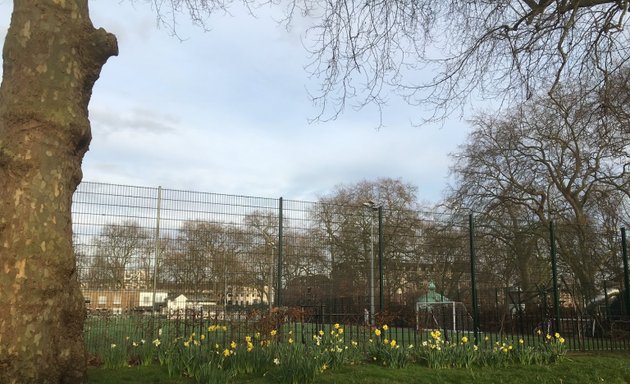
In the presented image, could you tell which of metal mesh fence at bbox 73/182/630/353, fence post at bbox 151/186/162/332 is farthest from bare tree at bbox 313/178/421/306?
fence post at bbox 151/186/162/332

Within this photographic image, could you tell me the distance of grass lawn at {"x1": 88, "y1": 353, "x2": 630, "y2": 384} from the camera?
6633 millimetres

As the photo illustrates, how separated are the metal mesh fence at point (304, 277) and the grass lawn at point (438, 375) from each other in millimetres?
1285

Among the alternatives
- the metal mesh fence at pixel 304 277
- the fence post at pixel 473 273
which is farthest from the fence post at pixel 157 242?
the fence post at pixel 473 273

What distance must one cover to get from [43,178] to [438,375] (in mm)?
5369

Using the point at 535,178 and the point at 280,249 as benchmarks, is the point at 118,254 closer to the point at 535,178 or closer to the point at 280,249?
the point at 280,249

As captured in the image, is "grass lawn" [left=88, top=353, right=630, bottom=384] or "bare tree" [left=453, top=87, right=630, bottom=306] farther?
"bare tree" [left=453, top=87, right=630, bottom=306]

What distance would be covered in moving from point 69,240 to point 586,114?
8.89m

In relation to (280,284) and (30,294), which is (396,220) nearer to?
(280,284)

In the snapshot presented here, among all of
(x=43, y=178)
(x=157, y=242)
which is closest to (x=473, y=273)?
(x=157, y=242)

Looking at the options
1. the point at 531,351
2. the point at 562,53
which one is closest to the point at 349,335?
the point at 531,351

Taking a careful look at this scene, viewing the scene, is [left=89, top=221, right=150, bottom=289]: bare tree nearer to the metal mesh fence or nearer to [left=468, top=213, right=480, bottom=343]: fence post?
the metal mesh fence

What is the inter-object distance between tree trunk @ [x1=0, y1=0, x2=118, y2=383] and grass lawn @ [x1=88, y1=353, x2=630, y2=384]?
6.57 feet

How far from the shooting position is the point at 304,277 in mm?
10258

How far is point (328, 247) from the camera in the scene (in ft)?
35.5
